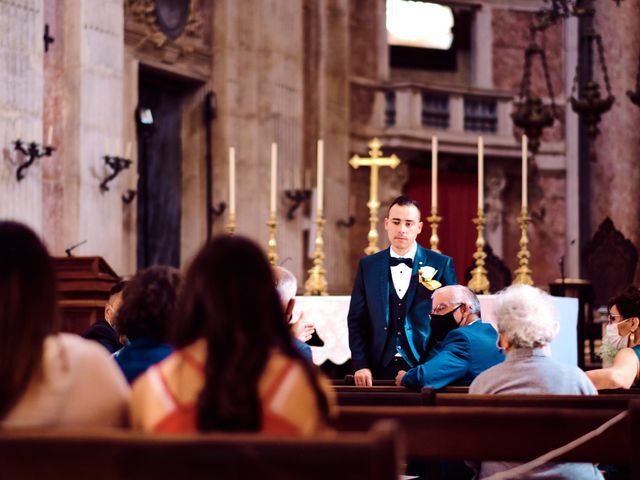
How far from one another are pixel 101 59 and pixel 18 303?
1028cm

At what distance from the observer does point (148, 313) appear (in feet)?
12.0

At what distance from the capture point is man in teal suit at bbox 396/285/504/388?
5.34 meters

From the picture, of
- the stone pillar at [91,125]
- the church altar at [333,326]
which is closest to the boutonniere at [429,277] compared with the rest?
the church altar at [333,326]

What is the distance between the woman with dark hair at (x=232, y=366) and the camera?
9.00 ft

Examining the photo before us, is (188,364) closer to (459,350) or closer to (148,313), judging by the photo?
(148,313)

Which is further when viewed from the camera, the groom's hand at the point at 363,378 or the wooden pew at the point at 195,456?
the groom's hand at the point at 363,378

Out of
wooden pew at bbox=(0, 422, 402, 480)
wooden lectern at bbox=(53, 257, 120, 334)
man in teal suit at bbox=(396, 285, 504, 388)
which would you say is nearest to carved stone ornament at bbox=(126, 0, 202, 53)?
wooden lectern at bbox=(53, 257, 120, 334)

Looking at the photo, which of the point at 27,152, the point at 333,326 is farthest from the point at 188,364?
the point at 27,152

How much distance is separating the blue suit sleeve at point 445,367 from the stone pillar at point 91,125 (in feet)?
24.2

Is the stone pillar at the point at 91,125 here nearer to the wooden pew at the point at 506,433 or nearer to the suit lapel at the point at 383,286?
the suit lapel at the point at 383,286

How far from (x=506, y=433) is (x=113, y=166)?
9.48 m

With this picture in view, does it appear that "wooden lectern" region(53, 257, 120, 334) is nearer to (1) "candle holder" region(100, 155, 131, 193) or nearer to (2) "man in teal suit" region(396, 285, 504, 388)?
(1) "candle holder" region(100, 155, 131, 193)

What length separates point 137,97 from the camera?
14.4 m

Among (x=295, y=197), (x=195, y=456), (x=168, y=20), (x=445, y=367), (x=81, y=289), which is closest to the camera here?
(x=195, y=456)
